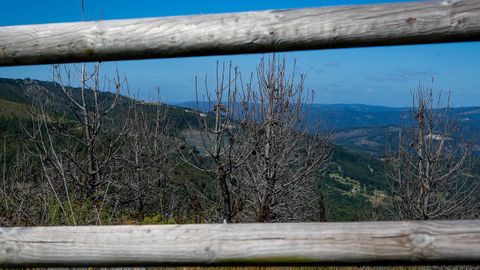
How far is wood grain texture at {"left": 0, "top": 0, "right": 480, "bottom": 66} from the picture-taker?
1411mm

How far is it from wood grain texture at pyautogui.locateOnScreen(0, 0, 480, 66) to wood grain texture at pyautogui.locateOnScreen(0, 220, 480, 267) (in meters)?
0.50

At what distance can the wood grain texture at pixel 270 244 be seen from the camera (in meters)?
1.41

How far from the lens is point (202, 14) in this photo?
1.49 metres

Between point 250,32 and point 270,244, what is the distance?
1.93 feet

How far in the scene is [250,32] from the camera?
1.45 meters

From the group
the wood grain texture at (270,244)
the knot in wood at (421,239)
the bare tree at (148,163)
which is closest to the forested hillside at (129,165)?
the bare tree at (148,163)

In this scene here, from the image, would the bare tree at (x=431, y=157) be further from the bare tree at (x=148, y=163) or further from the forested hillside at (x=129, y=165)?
the bare tree at (x=148, y=163)

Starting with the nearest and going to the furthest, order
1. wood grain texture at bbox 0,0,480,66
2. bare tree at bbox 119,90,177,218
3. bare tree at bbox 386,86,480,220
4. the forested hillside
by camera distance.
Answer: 1. wood grain texture at bbox 0,0,480,66
2. the forested hillside
3. bare tree at bbox 386,86,480,220
4. bare tree at bbox 119,90,177,218

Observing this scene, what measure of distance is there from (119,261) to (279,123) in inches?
567

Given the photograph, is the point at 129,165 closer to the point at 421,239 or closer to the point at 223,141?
the point at 223,141

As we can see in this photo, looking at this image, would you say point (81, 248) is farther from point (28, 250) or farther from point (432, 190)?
point (432, 190)

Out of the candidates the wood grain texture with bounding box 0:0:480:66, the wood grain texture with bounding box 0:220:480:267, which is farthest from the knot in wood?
the wood grain texture with bounding box 0:0:480:66

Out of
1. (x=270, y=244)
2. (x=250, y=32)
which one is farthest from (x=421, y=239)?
(x=250, y=32)

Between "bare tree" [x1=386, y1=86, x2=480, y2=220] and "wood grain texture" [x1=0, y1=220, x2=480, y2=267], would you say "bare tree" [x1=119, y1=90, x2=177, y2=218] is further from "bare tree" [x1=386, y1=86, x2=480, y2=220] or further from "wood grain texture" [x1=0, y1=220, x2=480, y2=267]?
"wood grain texture" [x1=0, y1=220, x2=480, y2=267]
